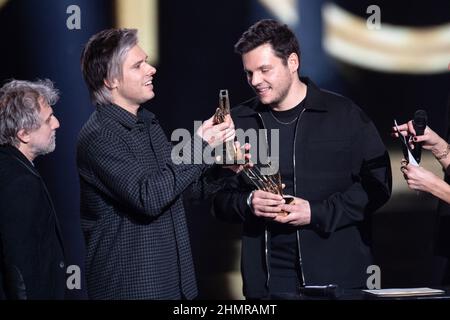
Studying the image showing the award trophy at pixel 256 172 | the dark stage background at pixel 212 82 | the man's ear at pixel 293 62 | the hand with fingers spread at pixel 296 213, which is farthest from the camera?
the dark stage background at pixel 212 82

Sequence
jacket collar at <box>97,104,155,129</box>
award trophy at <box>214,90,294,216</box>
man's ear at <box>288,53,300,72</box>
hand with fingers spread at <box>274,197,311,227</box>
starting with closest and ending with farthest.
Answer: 1. jacket collar at <box>97,104,155,129</box>
2. award trophy at <box>214,90,294,216</box>
3. hand with fingers spread at <box>274,197,311,227</box>
4. man's ear at <box>288,53,300,72</box>

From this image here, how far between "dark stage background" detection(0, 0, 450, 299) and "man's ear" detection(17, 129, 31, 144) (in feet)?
3.54

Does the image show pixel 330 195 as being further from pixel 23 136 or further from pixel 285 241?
pixel 23 136

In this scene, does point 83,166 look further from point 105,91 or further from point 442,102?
point 442,102

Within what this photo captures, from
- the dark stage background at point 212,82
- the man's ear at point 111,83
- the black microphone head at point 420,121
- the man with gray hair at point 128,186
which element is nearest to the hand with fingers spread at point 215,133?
the man with gray hair at point 128,186

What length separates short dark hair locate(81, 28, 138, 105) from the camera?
8.80ft

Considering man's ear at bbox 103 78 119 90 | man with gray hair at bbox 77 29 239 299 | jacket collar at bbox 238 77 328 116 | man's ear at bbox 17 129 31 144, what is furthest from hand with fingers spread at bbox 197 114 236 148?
man's ear at bbox 17 129 31 144

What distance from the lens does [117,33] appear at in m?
2.71

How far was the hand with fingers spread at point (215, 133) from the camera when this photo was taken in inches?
103

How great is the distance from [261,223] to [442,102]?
1.39m

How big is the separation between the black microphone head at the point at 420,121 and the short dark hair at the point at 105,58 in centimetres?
104

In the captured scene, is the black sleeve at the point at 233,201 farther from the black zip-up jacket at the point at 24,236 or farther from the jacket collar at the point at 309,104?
the black zip-up jacket at the point at 24,236

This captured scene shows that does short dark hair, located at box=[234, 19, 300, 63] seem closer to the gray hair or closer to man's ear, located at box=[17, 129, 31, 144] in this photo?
the gray hair

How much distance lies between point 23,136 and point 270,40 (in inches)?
41.3
